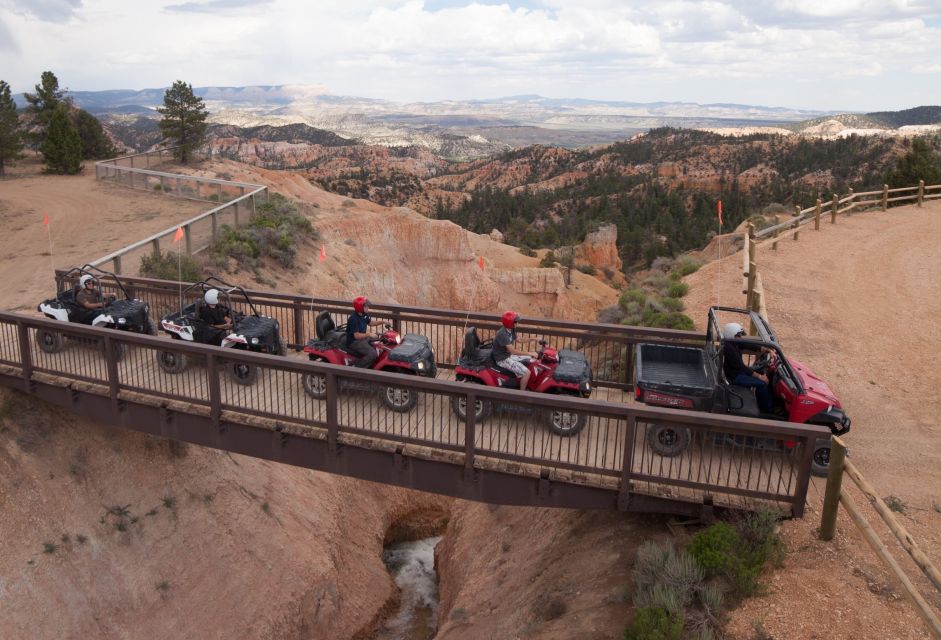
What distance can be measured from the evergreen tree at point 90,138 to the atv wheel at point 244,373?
43.6 metres

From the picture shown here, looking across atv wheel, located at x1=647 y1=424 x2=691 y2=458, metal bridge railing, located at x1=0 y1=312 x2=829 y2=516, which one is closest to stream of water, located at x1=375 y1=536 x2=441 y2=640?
metal bridge railing, located at x1=0 y1=312 x2=829 y2=516

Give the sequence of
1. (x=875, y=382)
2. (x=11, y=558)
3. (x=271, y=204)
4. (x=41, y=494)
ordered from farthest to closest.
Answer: (x=271, y=204) → (x=875, y=382) → (x=41, y=494) → (x=11, y=558)

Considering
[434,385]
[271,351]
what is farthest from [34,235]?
[434,385]

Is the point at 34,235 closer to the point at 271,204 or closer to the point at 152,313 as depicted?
the point at 271,204

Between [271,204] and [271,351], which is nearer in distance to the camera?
[271,351]

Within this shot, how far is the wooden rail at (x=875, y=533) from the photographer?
6164 mm

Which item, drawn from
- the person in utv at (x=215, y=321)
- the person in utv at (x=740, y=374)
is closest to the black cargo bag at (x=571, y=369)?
the person in utv at (x=740, y=374)

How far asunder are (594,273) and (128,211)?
37168 mm

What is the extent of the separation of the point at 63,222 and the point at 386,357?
2218 cm

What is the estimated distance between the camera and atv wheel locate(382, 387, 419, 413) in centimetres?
984

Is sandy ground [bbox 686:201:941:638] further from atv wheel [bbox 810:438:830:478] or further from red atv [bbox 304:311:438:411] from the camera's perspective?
red atv [bbox 304:311:438:411]

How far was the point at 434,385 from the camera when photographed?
8.87 meters

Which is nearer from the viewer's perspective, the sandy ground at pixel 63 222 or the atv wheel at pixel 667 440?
the atv wheel at pixel 667 440

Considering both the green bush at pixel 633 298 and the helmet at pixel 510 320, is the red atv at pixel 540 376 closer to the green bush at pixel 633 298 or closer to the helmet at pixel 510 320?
the helmet at pixel 510 320
